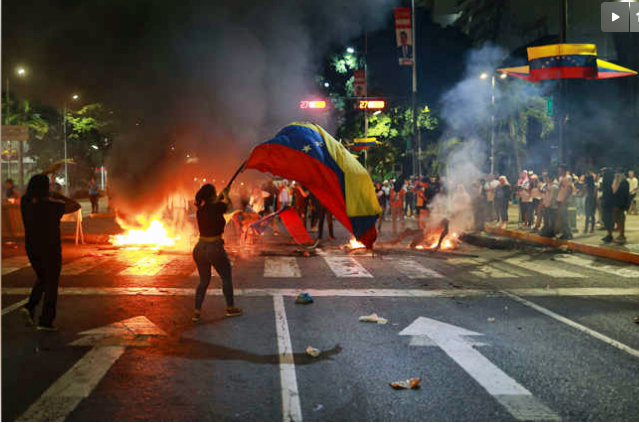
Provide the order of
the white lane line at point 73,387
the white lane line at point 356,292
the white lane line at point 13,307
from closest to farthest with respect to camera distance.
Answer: the white lane line at point 73,387, the white lane line at point 13,307, the white lane line at point 356,292

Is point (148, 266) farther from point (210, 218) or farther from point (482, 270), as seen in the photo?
point (482, 270)

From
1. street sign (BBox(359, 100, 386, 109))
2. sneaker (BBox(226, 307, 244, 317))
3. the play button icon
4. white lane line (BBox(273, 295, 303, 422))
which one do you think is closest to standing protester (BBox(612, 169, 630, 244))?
the play button icon

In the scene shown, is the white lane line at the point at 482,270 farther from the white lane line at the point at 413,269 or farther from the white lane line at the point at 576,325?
the white lane line at the point at 576,325

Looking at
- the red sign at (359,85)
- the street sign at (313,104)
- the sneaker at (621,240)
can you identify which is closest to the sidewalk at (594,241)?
the sneaker at (621,240)

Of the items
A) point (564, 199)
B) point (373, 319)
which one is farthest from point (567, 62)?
point (373, 319)

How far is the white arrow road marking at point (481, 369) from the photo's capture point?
399 cm

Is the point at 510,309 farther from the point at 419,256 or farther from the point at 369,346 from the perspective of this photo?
the point at 419,256

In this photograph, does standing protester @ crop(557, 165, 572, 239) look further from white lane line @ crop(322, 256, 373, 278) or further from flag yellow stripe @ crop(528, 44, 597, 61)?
white lane line @ crop(322, 256, 373, 278)

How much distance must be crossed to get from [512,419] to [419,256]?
28.5 feet

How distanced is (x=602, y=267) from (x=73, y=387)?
10.2 metres

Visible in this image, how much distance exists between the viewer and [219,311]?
6.95 m

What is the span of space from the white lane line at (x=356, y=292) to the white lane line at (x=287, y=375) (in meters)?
1.30

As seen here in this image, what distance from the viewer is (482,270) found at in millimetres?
10531

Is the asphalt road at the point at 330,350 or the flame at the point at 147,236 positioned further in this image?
the flame at the point at 147,236
